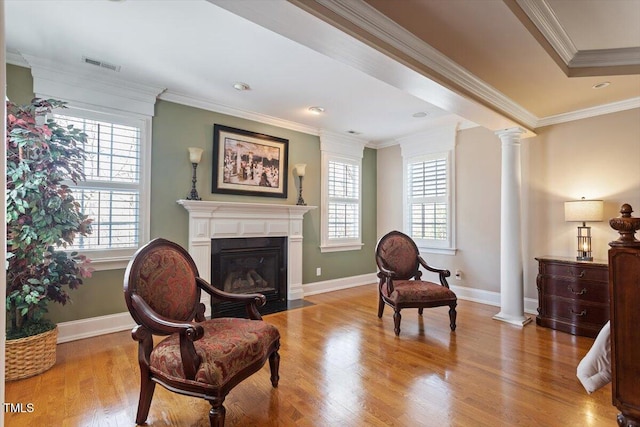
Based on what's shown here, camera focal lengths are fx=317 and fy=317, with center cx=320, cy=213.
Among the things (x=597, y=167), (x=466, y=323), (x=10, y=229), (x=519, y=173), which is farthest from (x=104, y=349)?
(x=597, y=167)

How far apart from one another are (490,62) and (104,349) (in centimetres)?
422

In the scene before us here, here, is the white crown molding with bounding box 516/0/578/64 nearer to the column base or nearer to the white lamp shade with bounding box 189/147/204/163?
the column base

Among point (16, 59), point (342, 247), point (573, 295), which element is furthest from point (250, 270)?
point (573, 295)

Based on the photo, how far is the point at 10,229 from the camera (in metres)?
2.38

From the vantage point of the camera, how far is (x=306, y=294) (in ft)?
16.2

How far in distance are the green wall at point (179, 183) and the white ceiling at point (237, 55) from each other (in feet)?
0.66

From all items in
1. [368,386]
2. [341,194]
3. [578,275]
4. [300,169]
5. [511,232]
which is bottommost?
[368,386]

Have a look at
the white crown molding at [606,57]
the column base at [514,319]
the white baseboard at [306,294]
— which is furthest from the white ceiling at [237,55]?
the white baseboard at [306,294]

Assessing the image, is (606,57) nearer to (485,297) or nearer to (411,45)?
(411,45)

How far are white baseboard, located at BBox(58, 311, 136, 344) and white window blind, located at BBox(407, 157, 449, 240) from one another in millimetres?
4300

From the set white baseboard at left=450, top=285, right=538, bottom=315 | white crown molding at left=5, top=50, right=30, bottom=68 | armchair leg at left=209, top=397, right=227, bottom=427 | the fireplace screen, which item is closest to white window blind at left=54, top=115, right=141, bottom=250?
white crown molding at left=5, top=50, right=30, bottom=68

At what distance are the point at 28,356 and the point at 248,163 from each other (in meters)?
2.91

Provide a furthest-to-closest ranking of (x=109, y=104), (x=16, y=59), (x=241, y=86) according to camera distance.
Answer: (x=241, y=86), (x=109, y=104), (x=16, y=59)

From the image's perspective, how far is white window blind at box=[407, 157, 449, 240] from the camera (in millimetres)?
5016
